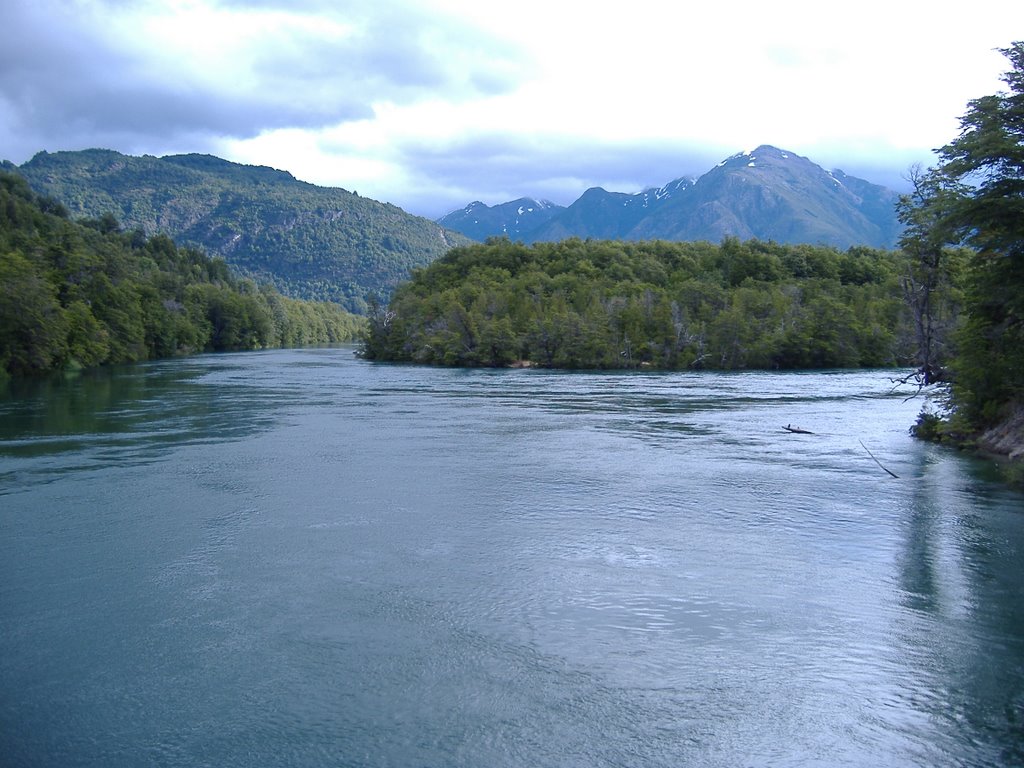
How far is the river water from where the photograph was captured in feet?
36.2

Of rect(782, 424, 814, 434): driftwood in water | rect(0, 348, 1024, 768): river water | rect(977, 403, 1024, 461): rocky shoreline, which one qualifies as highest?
rect(977, 403, 1024, 461): rocky shoreline

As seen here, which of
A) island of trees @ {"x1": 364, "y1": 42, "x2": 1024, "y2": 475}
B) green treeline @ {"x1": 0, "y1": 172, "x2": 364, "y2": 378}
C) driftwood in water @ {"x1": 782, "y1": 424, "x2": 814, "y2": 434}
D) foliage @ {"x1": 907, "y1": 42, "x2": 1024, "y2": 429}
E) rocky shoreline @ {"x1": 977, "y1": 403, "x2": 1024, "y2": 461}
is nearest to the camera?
foliage @ {"x1": 907, "y1": 42, "x2": 1024, "y2": 429}

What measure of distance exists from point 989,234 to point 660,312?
230ft

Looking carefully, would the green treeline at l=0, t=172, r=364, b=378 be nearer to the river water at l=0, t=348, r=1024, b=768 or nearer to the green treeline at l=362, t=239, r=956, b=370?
the green treeline at l=362, t=239, r=956, b=370

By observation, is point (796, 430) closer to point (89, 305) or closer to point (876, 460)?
point (876, 460)

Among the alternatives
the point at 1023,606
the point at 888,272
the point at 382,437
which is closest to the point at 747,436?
the point at 382,437

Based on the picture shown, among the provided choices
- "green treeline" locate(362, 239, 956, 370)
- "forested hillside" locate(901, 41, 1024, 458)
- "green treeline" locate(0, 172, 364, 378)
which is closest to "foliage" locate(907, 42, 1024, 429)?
"forested hillside" locate(901, 41, 1024, 458)

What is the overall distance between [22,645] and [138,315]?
3689 inches

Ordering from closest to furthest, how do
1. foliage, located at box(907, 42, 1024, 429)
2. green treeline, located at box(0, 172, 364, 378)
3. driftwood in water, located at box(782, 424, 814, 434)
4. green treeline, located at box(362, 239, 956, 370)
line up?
foliage, located at box(907, 42, 1024, 429) → driftwood in water, located at box(782, 424, 814, 434) → green treeline, located at box(0, 172, 364, 378) → green treeline, located at box(362, 239, 956, 370)

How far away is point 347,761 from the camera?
34.1 feet

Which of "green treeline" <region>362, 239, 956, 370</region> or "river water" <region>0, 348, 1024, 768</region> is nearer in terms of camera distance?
"river water" <region>0, 348, 1024, 768</region>

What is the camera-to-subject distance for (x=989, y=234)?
27.3 m

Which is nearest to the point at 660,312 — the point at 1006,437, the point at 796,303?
the point at 796,303

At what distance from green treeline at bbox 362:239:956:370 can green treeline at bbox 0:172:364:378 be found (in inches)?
1200
